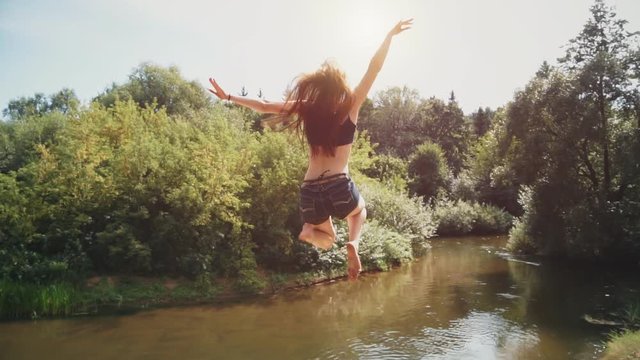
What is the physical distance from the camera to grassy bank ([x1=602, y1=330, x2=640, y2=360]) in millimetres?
8836

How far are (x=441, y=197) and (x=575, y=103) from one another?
1494cm

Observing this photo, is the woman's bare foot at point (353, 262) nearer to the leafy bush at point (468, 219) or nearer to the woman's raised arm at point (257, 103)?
the woman's raised arm at point (257, 103)

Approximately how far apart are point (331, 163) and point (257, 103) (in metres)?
0.67

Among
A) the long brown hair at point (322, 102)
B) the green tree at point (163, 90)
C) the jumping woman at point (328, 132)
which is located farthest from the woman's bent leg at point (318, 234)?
the green tree at point (163, 90)

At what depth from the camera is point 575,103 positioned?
17844 mm

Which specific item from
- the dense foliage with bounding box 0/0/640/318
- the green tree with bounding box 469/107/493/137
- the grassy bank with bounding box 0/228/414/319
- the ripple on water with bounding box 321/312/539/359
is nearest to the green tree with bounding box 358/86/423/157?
the green tree with bounding box 469/107/493/137

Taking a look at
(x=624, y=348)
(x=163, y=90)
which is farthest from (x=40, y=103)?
(x=624, y=348)

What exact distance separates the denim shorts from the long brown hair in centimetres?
26

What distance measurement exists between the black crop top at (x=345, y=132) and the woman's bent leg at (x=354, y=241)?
0.51 m

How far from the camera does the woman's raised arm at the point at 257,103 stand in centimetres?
334

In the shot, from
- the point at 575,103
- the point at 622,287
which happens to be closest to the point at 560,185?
the point at 575,103

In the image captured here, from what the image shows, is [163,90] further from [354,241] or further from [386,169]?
[354,241]

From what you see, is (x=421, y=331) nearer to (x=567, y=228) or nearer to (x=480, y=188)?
(x=567, y=228)

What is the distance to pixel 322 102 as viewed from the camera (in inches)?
128
